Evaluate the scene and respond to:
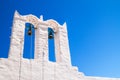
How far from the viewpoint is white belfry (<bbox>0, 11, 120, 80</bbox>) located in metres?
9.20

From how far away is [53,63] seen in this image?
33.4 feet

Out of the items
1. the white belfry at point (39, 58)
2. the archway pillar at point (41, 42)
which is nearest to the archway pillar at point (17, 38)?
the white belfry at point (39, 58)

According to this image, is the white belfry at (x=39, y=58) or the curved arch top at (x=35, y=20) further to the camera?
the curved arch top at (x=35, y=20)

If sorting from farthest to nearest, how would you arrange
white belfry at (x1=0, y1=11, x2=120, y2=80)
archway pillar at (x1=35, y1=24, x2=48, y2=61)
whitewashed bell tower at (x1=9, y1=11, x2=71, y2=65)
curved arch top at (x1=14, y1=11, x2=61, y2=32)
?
curved arch top at (x1=14, y1=11, x2=61, y2=32), archway pillar at (x1=35, y1=24, x2=48, y2=61), whitewashed bell tower at (x1=9, y1=11, x2=71, y2=65), white belfry at (x1=0, y1=11, x2=120, y2=80)

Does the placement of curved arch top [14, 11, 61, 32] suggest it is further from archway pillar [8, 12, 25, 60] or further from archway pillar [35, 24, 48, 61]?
archway pillar [35, 24, 48, 61]

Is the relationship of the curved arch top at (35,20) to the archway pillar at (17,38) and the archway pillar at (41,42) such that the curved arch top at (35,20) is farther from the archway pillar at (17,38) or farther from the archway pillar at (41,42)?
the archway pillar at (41,42)

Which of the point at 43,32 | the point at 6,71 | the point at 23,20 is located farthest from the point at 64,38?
the point at 6,71

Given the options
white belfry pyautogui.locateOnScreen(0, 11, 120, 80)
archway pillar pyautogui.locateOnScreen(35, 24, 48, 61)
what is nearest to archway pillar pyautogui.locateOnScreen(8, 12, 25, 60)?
white belfry pyautogui.locateOnScreen(0, 11, 120, 80)

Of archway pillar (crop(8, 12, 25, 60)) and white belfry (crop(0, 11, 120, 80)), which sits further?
archway pillar (crop(8, 12, 25, 60))

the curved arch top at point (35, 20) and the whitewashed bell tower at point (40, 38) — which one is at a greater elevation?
the curved arch top at point (35, 20)

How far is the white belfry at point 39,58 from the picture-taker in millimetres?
9203

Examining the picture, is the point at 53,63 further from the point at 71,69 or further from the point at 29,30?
the point at 29,30

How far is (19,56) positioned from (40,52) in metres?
Result: 0.99

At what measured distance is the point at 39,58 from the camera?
9.94 metres
